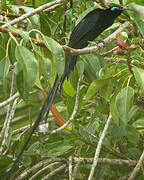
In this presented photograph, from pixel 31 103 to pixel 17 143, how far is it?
29cm

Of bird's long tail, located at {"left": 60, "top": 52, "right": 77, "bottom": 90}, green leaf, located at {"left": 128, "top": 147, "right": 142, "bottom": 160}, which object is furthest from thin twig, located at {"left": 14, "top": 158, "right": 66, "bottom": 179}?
bird's long tail, located at {"left": 60, "top": 52, "right": 77, "bottom": 90}

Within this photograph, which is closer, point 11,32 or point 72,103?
point 11,32

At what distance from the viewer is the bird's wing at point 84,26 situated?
1.91 metres

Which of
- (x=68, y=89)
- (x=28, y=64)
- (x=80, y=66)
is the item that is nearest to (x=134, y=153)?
(x=68, y=89)

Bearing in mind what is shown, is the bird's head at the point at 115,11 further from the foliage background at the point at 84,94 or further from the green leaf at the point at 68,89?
the green leaf at the point at 68,89

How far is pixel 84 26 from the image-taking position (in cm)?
200

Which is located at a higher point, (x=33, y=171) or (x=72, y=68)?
(x=72, y=68)

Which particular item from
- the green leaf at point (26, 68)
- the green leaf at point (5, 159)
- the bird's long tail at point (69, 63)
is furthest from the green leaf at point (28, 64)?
the green leaf at point (5, 159)

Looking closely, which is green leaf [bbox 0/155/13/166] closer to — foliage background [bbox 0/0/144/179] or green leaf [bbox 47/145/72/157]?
foliage background [bbox 0/0/144/179]

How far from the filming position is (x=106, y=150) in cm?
202

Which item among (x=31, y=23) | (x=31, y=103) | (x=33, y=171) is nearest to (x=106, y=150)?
(x=33, y=171)

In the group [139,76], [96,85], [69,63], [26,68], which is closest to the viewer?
[26,68]

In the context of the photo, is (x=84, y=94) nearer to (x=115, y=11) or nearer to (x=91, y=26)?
(x=91, y=26)

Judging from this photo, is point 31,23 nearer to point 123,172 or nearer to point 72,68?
point 72,68
